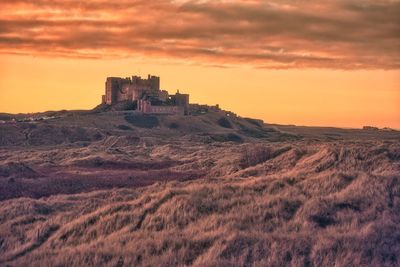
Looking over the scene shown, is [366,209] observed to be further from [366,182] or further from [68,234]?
[68,234]

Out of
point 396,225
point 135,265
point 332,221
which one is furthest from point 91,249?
point 396,225

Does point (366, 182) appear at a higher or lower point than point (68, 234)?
higher

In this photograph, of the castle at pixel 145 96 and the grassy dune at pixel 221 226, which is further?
the castle at pixel 145 96

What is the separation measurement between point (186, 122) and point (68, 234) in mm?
108507

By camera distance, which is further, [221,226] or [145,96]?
[145,96]

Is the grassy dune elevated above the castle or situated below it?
below

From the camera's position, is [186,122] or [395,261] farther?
[186,122]

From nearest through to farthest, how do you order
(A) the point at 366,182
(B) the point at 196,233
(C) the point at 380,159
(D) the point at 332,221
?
(B) the point at 196,233, (D) the point at 332,221, (A) the point at 366,182, (C) the point at 380,159

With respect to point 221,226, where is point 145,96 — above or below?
above

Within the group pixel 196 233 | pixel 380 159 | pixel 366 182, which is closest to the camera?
pixel 196 233

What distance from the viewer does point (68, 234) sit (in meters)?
16.5

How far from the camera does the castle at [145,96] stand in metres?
135

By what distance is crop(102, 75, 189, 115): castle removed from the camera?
444 feet

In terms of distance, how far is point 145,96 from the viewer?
142 meters
